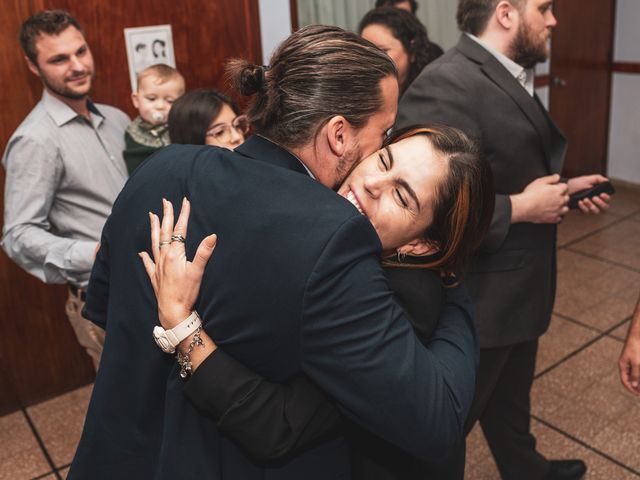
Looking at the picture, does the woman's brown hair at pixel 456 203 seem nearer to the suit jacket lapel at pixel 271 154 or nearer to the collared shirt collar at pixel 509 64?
the suit jacket lapel at pixel 271 154

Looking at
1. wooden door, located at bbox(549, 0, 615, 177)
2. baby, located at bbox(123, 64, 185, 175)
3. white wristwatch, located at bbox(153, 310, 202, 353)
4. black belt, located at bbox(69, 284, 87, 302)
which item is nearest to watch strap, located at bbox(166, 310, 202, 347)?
white wristwatch, located at bbox(153, 310, 202, 353)

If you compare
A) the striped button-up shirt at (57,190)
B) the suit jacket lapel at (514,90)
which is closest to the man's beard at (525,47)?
the suit jacket lapel at (514,90)

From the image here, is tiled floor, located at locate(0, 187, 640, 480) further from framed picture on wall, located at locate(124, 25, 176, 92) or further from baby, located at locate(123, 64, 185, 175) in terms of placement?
framed picture on wall, located at locate(124, 25, 176, 92)

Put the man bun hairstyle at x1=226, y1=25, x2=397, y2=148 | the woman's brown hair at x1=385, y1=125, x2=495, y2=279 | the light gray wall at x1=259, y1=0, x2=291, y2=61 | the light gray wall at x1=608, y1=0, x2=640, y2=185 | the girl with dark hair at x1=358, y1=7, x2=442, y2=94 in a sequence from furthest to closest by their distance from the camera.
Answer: the light gray wall at x1=608, y1=0, x2=640, y2=185, the light gray wall at x1=259, y1=0, x2=291, y2=61, the girl with dark hair at x1=358, y1=7, x2=442, y2=94, the woman's brown hair at x1=385, y1=125, x2=495, y2=279, the man bun hairstyle at x1=226, y1=25, x2=397, y2=148

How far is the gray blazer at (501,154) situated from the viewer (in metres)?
2.09

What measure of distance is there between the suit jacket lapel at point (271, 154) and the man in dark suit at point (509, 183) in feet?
3.19

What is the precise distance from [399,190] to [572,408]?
2106 millimetres

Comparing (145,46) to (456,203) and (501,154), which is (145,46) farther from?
(456,203)

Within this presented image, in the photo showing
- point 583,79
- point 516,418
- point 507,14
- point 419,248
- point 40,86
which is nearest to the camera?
point 419,248

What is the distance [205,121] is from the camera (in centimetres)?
233

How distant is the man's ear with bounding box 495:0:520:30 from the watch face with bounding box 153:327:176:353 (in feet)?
5.57

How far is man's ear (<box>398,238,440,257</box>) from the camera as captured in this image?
1361mm

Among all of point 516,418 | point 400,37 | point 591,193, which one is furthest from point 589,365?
point 400,37

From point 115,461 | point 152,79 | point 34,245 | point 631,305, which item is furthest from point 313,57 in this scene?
point 631,305
